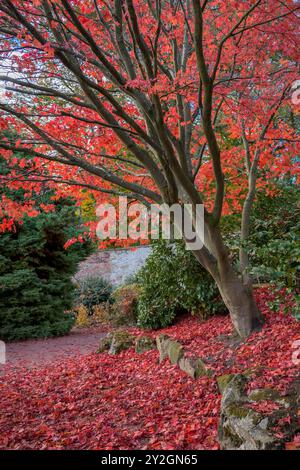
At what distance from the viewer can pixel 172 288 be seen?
6.77m

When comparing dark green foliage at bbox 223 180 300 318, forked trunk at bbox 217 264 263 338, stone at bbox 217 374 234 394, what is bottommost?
stone at bbox 217 374 234 394

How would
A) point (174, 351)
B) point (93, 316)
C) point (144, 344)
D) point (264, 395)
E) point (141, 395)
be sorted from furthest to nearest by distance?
point (93, 316) < point (144, 344) < point (174, 351) < point (141, 395) < point (264, 395)

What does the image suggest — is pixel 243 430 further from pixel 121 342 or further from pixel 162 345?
pixel 121 342

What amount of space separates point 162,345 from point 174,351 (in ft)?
1.75

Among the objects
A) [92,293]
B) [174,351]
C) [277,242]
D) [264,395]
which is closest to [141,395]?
[174,351]

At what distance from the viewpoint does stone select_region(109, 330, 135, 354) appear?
6.58m

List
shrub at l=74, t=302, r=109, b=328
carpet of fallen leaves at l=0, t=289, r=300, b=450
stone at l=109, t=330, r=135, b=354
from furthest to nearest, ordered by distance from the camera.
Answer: shrub at l=74, t=302, r=109, b=328 → stone at l=109, t=330, r=135, b=354 → carpet of fallen leaves at l=0, t=289, r=300, b=450

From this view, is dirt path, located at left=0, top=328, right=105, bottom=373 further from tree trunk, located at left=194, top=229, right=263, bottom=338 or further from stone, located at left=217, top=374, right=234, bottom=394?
stone, located at left=217, top=374, right=234, bottom=394

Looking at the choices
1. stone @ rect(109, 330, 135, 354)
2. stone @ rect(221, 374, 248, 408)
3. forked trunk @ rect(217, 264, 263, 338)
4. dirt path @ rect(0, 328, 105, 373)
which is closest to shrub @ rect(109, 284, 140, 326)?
dirt path @ rect(0, 328, 105, 373)

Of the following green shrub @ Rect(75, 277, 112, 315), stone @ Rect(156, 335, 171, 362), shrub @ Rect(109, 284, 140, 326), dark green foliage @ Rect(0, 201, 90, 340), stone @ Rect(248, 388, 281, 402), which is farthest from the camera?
green shrub @ Rect(75, 277, 112, 315)

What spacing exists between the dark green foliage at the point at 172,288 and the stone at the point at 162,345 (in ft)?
2.99

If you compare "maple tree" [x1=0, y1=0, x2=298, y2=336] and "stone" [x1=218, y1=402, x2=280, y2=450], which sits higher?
"maple tree" [x1=0, y1=0, x2=298, y2=336]

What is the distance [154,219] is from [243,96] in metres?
3.04

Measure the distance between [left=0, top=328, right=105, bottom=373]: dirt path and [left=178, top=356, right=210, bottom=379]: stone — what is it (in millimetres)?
3313
